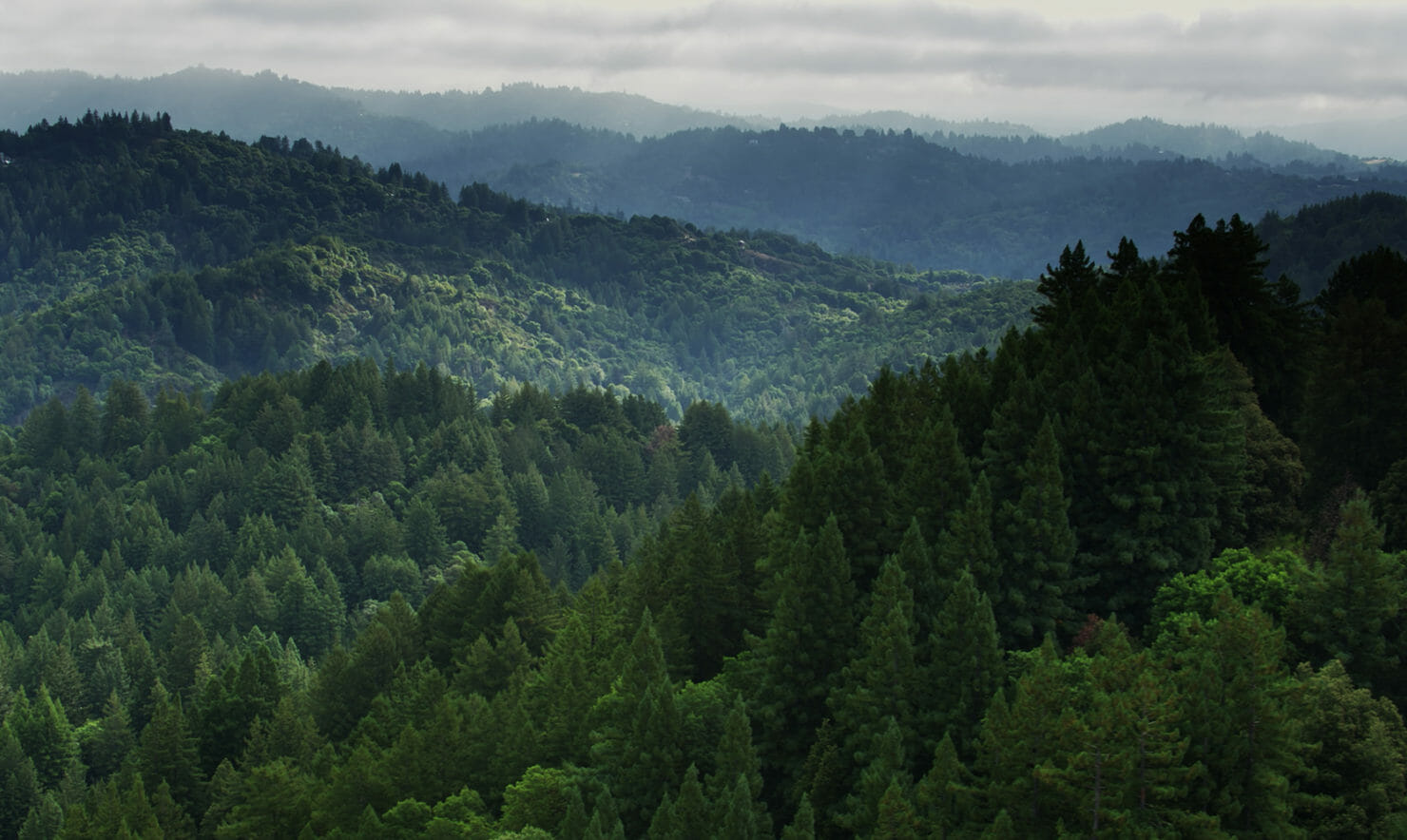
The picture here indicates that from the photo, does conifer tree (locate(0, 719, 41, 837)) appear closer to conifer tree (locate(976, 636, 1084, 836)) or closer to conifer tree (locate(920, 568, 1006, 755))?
conifer tree (locate(920, 568, 1006, 755))

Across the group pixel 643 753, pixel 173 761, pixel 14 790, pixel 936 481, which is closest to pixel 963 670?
pixel 936 481

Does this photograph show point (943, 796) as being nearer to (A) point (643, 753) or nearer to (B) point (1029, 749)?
(B) point (1029, 749)

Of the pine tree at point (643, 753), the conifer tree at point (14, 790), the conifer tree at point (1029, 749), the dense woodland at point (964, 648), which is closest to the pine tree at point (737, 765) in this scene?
the dense woodland at point (964, 648)

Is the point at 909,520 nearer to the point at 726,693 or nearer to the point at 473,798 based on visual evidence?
the point at 726,693

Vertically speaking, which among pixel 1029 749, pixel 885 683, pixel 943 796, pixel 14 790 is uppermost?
pixel 1029 749

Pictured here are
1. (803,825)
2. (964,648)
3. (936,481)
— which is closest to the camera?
(803,825)

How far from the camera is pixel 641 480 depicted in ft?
554

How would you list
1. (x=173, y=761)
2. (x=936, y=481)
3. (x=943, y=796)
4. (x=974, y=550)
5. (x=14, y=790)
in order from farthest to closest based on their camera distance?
(x=14, y=790), (x=173, y=761), (x=936, y=481), (x=974, y=550), (x=943, y=796)

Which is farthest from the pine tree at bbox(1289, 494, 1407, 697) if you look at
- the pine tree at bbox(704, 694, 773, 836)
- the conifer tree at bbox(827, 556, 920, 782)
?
the pine tree at bbox(704, 694, 773, 836)

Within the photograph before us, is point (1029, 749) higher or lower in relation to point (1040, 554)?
lower

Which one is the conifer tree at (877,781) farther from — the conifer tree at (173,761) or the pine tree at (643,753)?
the conifer tree at (173,761)

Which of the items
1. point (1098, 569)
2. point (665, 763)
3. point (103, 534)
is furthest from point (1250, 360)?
point (103, 534)

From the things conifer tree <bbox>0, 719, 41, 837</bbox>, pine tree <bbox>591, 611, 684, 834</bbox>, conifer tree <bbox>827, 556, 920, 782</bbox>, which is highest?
conifer tree <bbox>827, 556, 920, 782</bbox>

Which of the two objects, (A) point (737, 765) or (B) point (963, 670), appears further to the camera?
(A) point (737, 765)
